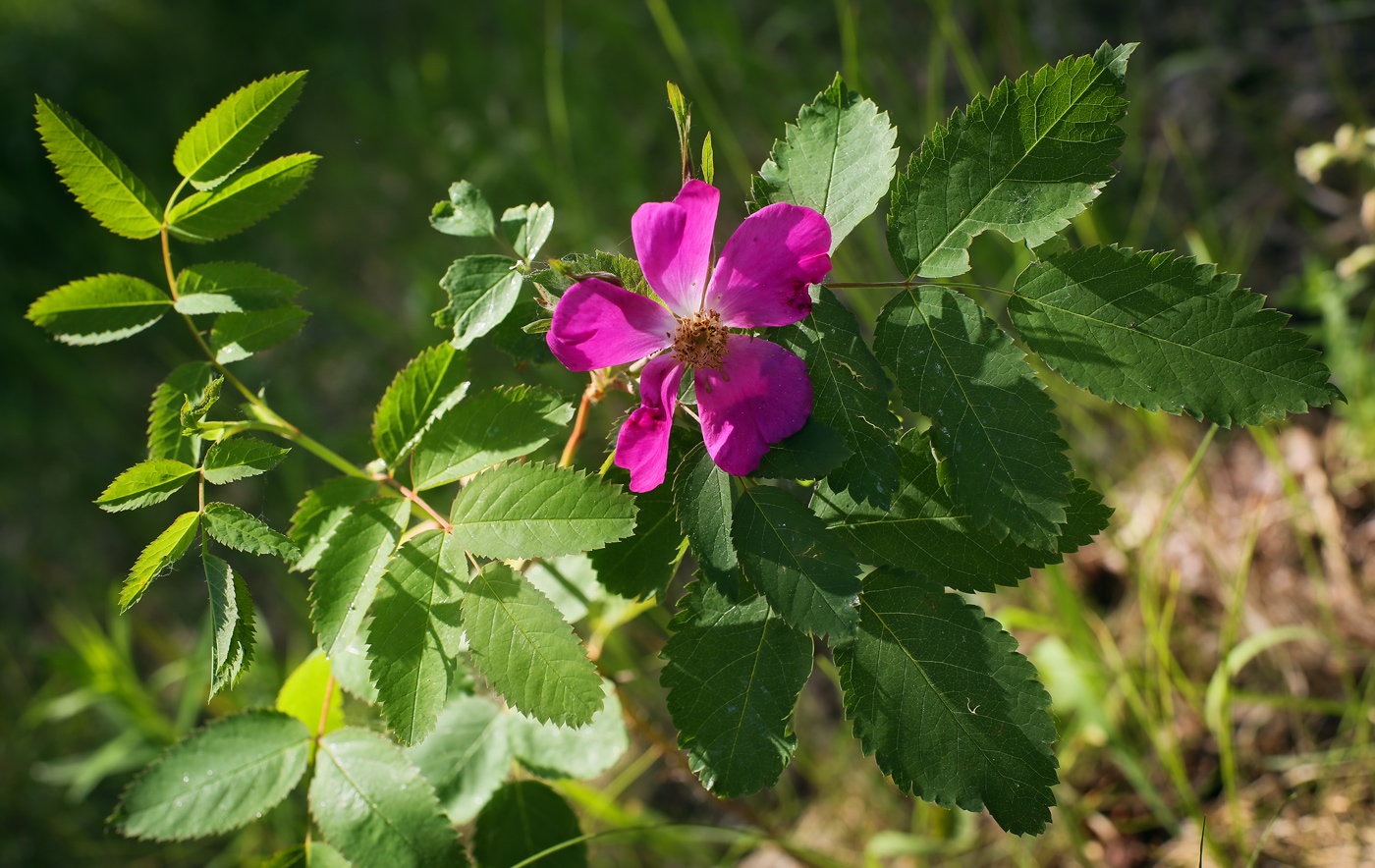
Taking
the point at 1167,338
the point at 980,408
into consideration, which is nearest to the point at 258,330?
the point at 980,408

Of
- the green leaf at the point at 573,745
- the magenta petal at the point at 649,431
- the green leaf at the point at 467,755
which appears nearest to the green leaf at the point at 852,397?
the magenta petal at the point at 649,431

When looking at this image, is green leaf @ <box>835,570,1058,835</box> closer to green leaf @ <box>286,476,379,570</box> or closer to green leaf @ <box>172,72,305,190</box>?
green leaf @ <box>286,476,379,570</box>

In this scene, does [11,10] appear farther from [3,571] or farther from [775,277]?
[775,277]

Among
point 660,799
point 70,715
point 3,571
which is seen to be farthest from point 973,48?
point 3,571

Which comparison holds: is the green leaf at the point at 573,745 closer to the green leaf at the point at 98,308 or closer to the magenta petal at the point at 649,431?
the magenta petal at the point at 649,431

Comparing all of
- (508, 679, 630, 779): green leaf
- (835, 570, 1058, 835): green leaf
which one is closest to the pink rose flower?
(835, 570, 1058, 835): green leaf
